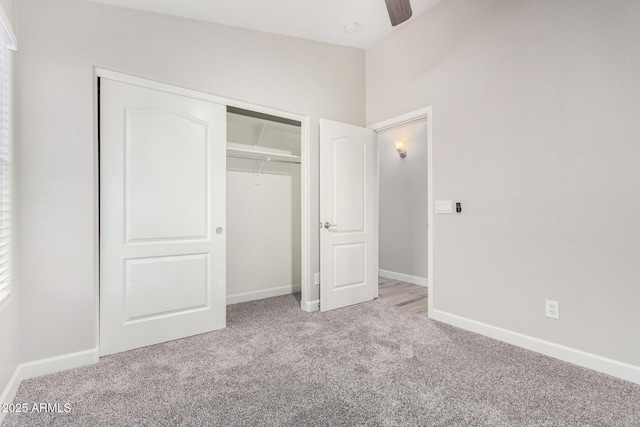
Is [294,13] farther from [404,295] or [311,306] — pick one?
[404,295]

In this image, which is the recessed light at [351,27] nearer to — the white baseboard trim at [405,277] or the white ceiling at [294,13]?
the white ceiling at [294,13]

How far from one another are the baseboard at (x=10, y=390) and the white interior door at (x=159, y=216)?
454 millimetres

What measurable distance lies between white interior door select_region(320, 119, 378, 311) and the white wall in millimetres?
849

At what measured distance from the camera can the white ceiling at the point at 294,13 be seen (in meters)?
2.35

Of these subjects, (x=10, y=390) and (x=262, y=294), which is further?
(x=262, y=294)

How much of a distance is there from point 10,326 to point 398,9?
116 inches

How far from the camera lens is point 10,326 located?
5.62ft

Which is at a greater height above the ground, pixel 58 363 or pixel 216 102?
pixel 216 102

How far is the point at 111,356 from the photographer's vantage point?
2.17m

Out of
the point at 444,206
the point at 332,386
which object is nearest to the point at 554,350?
the point at 444,206

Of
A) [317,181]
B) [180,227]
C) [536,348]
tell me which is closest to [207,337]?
[180,227]

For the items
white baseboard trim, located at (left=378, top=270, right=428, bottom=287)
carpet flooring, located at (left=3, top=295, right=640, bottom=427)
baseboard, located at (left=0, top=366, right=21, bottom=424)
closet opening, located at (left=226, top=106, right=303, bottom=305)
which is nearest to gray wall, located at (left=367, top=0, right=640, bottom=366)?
carpet flooring, located at (left=3, top=295, right=640, bottom=427)

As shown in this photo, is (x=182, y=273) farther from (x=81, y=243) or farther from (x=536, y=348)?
(x=536, y=348)

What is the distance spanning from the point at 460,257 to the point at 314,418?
1928mm
